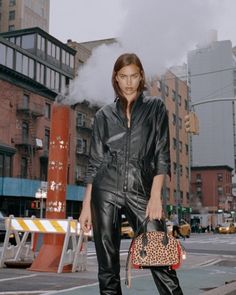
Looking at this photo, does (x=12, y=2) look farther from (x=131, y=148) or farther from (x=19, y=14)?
(x=131, y=148)

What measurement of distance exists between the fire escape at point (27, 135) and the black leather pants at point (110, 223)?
3839 centimetres

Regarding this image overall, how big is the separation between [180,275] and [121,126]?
255 inches

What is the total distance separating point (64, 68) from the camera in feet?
159

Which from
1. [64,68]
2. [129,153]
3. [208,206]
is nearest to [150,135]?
[129,153]

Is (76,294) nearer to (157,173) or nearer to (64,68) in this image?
(157,173)

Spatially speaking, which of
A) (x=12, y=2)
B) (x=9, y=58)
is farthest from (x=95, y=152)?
(x=12, y=2)

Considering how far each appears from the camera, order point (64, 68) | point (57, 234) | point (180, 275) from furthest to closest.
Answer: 1. point (64, 68)
2. point (57, 234)
3. point (180, 275)

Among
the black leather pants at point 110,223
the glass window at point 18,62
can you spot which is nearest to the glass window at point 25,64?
the glass window at point 18,62

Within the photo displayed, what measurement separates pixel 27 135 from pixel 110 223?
4005cm

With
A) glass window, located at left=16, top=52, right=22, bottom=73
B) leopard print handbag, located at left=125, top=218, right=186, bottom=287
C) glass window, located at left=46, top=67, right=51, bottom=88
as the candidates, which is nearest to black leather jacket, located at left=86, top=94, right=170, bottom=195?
leopard print handbag, located at left=125, top=218, right=186, bottom=287

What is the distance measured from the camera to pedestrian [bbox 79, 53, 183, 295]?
3311 mm

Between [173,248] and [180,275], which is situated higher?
[173,248]

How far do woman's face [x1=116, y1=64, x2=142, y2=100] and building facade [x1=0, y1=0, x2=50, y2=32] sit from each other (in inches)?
3820

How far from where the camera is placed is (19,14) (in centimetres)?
9638
